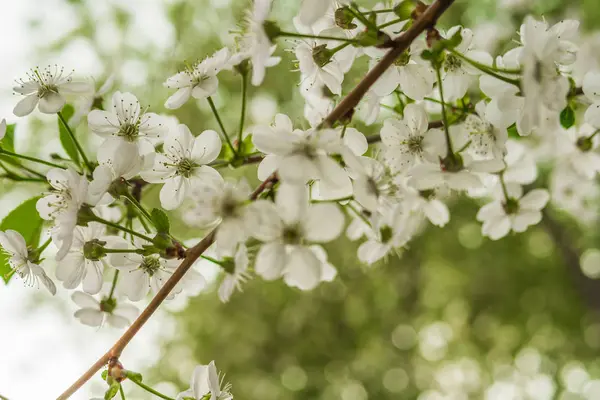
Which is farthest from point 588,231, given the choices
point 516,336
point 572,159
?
point 572,159

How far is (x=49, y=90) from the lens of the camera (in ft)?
2.92

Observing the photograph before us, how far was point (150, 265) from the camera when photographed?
0.80 metres

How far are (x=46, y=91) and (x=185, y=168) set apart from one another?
270 millimetres

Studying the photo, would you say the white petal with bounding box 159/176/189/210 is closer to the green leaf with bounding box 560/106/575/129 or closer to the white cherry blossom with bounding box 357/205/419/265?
the white cherry blossom with bounding box 357/205/419/265

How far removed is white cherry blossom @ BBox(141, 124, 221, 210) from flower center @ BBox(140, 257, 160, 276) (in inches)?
3.1

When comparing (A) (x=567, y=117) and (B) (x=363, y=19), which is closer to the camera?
(B) (x=363, y=19)

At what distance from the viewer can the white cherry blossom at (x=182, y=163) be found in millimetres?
805

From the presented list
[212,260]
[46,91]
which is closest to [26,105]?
[46,91]

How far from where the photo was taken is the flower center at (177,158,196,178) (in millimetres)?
826

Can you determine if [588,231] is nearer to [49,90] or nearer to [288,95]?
[288,95]

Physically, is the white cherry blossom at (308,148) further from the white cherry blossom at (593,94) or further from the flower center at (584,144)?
the flower center at (584,144)

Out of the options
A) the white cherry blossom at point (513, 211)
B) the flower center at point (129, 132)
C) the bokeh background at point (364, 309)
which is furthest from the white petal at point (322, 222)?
the bokeh background at point (364, 309)

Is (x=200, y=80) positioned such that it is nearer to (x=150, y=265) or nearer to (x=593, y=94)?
(x=150, y=265)

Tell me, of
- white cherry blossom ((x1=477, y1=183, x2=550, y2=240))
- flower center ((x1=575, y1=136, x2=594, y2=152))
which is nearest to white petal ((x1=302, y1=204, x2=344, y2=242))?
white cherry blossom ((x1=477, y1=183, x2=550, y2=240))
